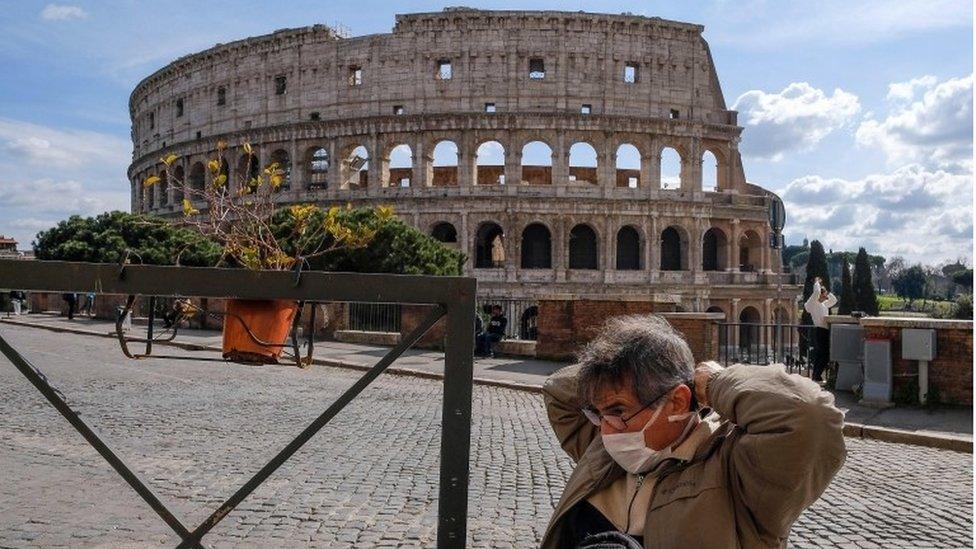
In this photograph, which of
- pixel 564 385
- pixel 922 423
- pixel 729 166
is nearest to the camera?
pixel 564 385

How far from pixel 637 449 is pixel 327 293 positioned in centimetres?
88

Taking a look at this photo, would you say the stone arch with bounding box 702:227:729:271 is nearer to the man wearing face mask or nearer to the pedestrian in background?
the pedestrian in background

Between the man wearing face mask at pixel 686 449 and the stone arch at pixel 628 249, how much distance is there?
118 ft

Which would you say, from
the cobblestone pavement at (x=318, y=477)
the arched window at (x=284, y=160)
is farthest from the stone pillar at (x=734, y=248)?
the cobblestone pavement at (x=318, y=477)

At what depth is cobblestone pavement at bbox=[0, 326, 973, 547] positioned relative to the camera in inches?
184

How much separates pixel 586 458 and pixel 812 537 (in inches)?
134

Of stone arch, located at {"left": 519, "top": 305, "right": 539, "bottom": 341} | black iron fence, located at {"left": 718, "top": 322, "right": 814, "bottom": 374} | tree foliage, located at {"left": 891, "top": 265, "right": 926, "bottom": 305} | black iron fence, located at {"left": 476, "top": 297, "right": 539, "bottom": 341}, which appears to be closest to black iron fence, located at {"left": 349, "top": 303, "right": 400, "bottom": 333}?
black iron fence, located at {"left": 476, "top": 297, "right": 539, "bottom": 341}

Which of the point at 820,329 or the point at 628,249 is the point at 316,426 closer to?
the point at 820,329

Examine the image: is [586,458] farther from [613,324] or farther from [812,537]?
[812,537]

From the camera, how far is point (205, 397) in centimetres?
1012

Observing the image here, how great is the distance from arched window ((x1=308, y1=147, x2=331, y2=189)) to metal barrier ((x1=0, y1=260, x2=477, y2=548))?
38232mm

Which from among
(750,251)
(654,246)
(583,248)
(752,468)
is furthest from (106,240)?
(752,468)

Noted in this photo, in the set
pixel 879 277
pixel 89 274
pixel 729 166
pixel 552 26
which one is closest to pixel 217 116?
Result: pixel 552 26

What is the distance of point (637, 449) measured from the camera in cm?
190
